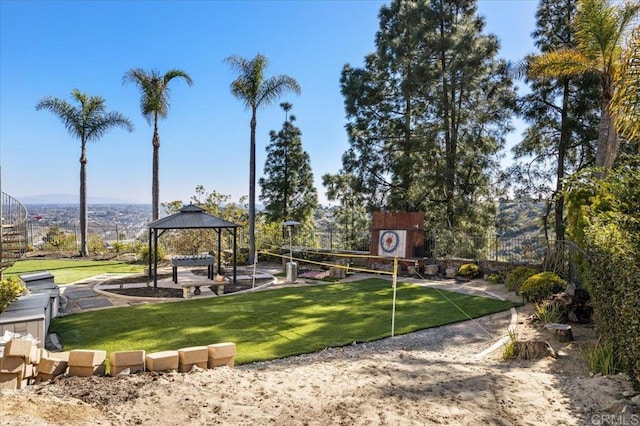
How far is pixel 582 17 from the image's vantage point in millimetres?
10664

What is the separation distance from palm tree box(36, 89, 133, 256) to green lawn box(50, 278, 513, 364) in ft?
42.7

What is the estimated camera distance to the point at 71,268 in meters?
15.0

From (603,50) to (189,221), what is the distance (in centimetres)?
1195

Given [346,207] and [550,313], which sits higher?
[346,207]

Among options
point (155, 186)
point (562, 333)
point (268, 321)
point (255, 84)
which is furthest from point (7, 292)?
point (255, 84)

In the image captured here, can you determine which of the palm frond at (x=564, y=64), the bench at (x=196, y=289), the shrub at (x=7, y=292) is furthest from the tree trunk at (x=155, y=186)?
the palm frond at (x=564, y=64)

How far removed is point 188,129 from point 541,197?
57.8 feet

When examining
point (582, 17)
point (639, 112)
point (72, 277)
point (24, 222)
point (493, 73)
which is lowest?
point (72, 277)

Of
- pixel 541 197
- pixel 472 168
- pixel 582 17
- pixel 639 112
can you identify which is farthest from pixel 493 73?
pixel 639 112

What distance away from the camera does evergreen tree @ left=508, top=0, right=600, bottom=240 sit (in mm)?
15547

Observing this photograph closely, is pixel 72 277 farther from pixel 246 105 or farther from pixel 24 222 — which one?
pixel 246 105

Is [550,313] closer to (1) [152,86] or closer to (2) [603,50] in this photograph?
(2) [603,50]

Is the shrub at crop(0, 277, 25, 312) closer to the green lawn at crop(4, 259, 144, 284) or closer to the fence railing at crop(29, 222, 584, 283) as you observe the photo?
the green lawn at crop(4, 259, 144, 284)

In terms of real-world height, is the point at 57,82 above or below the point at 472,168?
above
